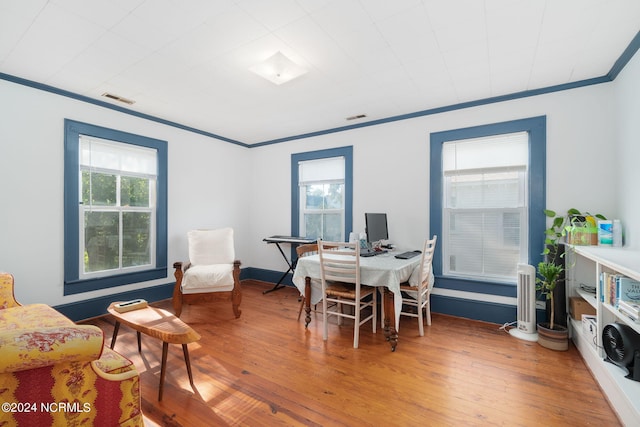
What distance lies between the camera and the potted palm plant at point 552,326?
8.84 feet

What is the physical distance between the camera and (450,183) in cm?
375

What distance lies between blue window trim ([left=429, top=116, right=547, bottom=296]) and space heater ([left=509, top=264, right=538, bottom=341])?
0.26 meters

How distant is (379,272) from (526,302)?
1.65 metres

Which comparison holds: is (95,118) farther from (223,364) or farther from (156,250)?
(223,364)

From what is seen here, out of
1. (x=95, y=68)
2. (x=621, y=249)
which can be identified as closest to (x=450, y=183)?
(x=621, y=249)

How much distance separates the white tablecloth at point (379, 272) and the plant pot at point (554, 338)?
132cm

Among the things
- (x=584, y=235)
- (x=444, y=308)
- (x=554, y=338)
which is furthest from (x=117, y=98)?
(x=554, y=338)

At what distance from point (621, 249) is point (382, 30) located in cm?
265

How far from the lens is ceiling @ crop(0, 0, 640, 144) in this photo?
198 centimetres

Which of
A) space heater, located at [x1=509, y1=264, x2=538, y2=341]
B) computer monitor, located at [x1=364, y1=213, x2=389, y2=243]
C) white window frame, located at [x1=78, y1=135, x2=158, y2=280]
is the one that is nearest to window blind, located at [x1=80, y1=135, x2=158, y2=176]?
white window frame, located at [x1=78, y1=135, x2=158, y2=280]

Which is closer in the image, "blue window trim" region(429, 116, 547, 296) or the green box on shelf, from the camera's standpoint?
the green box on shelf

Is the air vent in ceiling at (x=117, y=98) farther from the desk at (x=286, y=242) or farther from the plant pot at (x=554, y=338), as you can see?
the plant pot at (x=554, y=338)

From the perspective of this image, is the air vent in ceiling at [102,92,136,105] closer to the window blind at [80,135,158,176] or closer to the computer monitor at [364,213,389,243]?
the window blind at [80,135,158,176]

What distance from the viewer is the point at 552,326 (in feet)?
9.29
